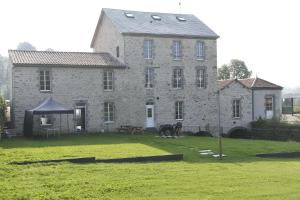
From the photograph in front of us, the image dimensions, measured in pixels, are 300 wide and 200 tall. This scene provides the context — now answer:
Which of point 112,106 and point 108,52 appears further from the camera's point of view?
point 108,52

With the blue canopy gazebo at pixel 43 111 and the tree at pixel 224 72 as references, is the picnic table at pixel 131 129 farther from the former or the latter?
the tree at pixel 224 72

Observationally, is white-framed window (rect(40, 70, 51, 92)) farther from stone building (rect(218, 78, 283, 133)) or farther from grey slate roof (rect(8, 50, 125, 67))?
stone building (rect(218, 78, 283, 133))

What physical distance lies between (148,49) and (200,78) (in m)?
5.01

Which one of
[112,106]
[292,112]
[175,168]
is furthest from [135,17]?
[175,168]

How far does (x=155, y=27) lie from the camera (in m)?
36.2

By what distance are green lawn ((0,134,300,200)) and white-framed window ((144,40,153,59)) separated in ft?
45.9

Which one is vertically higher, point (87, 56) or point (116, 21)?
point (116, 21)

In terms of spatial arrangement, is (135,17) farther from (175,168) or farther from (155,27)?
(175,168)

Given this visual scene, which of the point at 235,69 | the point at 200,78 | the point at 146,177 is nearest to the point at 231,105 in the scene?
the point at 200,78

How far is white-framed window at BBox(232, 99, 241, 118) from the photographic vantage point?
38.8 metres


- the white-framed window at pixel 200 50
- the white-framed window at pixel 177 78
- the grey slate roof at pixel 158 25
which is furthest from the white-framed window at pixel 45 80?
the white-framed window at pixel 200 50

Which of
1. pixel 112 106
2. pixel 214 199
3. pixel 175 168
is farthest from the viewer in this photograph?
pixel 112 106

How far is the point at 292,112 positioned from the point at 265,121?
728 cm

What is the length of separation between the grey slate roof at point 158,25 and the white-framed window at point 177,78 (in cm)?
285
